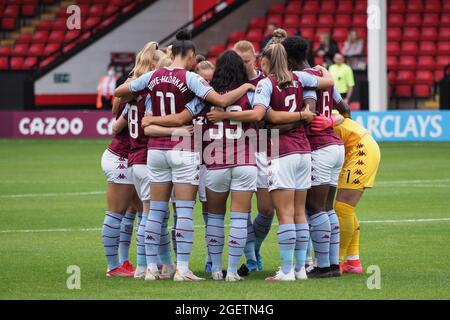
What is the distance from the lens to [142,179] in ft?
34.6

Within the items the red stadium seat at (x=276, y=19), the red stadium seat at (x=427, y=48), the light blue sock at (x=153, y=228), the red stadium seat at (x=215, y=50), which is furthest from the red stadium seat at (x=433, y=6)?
the light blue sock at (x=153, y=228)

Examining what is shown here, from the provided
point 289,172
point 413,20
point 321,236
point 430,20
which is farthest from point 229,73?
point 413,20

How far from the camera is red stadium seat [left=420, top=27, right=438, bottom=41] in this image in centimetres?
3397

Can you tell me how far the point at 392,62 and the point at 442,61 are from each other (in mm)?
1405

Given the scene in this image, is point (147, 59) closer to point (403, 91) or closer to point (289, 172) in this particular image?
point (289, 172)

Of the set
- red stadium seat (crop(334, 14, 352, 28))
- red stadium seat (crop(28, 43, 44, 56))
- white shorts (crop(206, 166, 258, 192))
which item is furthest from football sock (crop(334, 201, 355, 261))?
red stadium seat (crop(28, 43, 44, 56))

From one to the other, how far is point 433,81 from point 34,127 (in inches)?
434

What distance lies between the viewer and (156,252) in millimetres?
10438

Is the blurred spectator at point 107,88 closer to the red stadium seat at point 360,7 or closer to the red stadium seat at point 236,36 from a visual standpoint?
the red stadium seat at point 236,36

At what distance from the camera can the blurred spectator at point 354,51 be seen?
32.2 m

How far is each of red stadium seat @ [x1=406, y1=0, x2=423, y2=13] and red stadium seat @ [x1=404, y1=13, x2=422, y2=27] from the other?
172 mm

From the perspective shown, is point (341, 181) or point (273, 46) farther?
point (341, 181)
